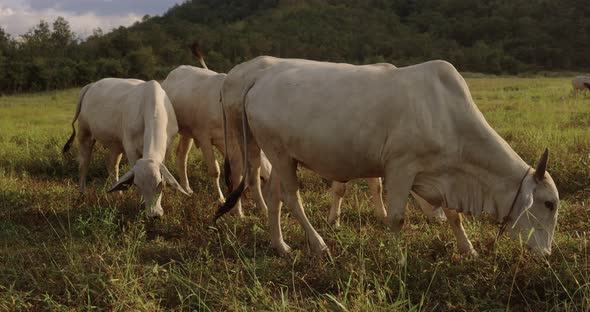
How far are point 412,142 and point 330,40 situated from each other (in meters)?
53.8

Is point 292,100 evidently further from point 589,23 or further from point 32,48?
point 589,23

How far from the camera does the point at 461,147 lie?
374cm

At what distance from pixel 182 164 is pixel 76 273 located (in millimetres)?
3542

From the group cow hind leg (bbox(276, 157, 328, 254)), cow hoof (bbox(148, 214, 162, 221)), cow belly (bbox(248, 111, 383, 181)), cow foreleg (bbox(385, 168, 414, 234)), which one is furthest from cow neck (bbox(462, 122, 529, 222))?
cow hoof (bbox(148, 214, 162, 221))

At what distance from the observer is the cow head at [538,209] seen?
354 centimetres

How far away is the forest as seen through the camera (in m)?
34.2

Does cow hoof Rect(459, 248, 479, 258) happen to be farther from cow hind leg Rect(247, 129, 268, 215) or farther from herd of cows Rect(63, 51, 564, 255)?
cow hind leg Rect(247, 129, 268, 215)

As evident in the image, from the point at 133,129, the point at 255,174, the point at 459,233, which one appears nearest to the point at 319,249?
the point at 459,233

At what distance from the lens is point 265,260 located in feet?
12.9

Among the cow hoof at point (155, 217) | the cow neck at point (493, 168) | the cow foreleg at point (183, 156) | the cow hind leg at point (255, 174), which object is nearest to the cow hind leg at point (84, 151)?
the cow foreleg at point (183, 156)

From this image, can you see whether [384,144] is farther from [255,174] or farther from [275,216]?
[255,174]

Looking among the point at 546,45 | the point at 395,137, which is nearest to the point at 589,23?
the point at 546,45

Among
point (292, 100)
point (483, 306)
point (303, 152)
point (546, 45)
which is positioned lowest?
point (546, 45)

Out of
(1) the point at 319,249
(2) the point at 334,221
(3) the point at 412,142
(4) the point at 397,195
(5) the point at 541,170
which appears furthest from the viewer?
(2) the point at 334,221
